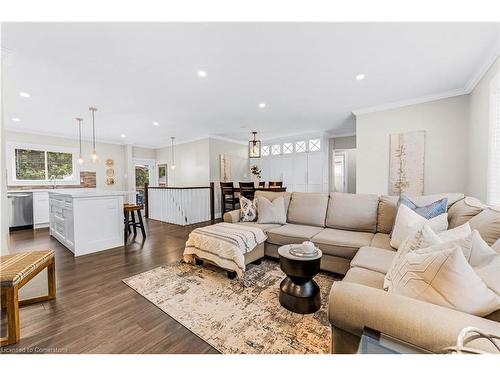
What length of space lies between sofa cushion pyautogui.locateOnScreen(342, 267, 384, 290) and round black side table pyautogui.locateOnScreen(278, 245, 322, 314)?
0.95 ft

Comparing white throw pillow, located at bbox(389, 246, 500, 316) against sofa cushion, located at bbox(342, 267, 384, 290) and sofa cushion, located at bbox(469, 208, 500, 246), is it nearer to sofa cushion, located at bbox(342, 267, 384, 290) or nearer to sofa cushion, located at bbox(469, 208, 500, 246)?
sofa cushion, located at bbox(342, 267, 384, 290)

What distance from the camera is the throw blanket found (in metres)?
2.32

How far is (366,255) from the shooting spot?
6.09 ft

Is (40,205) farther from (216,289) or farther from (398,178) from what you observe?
(398,178)

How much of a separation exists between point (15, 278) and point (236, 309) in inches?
62.7

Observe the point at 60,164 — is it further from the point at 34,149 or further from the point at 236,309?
the point at 236,309

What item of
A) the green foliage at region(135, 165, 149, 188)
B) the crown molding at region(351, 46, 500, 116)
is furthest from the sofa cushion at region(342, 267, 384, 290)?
the green foliage at region(135, 165, 149, 188)

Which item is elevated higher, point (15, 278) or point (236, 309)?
point (15, 278)

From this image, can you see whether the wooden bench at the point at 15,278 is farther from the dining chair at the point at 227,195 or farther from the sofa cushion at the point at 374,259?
the dining chair at the point at 227,195

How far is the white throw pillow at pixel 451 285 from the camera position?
32.7 inches

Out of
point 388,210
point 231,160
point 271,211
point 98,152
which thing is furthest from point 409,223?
point 98,152
